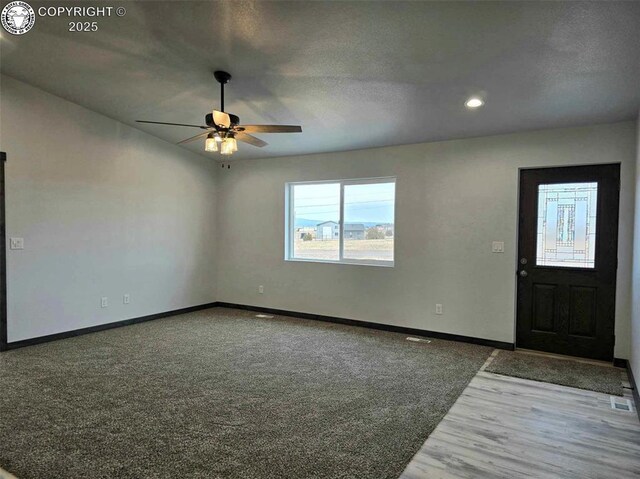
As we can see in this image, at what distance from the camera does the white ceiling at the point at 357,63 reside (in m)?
2.42

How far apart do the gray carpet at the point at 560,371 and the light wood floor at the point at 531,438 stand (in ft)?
0.55

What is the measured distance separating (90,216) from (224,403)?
3275 millimetres

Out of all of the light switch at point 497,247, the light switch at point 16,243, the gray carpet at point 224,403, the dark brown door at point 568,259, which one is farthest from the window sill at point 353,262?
the light switch at point 16,243

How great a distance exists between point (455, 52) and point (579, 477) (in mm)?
2756

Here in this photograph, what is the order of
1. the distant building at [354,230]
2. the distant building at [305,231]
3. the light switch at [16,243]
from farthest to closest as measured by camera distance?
1. the distant building at [305,231]
2. the distant building at [354,230]
3. the light switch at [16,243]

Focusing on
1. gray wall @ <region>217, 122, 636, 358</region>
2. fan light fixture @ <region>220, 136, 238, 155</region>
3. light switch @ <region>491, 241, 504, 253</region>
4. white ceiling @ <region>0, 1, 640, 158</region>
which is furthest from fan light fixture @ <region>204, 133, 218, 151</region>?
light switch @ <region>491, 241, 504, 253</region>

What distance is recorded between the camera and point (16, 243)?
4.09 metres

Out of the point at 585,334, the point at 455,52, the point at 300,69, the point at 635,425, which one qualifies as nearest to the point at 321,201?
the point at 300,69

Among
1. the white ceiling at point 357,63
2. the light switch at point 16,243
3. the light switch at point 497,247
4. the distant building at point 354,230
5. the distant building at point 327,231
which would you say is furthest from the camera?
the distant building at point 327,231

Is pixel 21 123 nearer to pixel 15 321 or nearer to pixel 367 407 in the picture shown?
pixel 15 321

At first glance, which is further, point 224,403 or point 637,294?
point 637,294

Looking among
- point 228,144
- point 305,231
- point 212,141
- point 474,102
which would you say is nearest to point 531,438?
point 474,102

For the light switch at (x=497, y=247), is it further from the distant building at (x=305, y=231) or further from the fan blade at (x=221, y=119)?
the fan blade at (x=221, y=119)

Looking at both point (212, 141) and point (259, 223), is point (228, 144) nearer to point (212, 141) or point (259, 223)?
point (212, 141)
